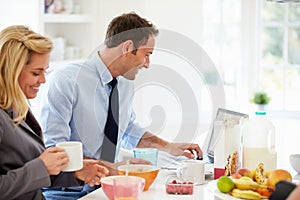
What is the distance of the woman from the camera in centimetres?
185

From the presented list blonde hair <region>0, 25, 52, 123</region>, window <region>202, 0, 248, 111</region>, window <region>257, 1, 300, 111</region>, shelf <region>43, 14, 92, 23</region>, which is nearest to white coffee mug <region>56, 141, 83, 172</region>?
blonde hair <region>0, 25, 52, 123</region>

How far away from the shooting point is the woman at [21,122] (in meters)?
1.85

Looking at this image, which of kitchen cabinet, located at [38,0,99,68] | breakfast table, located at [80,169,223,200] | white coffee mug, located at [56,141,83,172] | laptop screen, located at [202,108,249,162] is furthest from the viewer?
kitchen cabinet, located at [38,0,99,68]

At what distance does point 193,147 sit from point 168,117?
1.65 meters

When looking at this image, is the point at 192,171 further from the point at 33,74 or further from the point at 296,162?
the point at 33,74

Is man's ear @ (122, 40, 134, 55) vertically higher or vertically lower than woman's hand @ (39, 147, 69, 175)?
higher

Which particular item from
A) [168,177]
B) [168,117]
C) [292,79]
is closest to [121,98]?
[168,177]

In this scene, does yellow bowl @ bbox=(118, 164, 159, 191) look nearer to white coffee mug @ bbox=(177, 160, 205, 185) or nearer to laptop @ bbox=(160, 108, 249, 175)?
white coffee mug @ bbox=(177, 160, 205, 185)

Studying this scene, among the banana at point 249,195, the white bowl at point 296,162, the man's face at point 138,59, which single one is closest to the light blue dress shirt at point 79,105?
the man's face at point 138,59

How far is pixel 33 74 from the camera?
197 centimetres

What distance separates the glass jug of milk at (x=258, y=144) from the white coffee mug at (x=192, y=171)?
0.18 metres

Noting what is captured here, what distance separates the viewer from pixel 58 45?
3.77m

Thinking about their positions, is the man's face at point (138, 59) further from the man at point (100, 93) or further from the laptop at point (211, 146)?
the laptop at point (211, 146)

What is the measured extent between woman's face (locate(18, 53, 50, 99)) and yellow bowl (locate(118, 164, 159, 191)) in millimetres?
439
